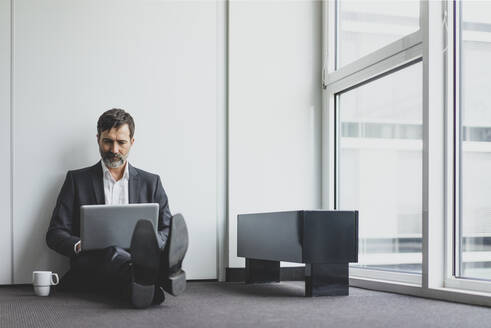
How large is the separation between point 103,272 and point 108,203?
0.61 meters

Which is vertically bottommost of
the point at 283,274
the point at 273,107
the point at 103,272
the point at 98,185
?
→ the point at 283,274

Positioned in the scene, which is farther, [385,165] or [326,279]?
[385,165]

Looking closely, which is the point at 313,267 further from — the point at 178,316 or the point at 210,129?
the point at 210,129

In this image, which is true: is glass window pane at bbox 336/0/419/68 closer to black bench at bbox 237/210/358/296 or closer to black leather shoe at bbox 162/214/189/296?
black bench at bbox 237/210/358/296

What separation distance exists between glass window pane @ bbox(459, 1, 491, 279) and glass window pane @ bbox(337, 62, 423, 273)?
0.29 metres

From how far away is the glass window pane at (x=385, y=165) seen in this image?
3.43 meters

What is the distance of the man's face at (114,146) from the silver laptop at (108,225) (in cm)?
53

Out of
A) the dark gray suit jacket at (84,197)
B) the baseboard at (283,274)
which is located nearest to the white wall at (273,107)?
the baseboard at (283,274)

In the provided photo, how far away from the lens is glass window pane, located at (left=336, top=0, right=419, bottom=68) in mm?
3523

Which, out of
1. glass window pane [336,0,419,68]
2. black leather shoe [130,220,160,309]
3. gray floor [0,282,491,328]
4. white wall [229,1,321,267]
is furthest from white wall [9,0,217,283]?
black leather shoe [130,220,160,309]

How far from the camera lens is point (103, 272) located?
3.13 metres

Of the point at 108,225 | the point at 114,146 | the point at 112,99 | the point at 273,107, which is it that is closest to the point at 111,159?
the point at 114,146

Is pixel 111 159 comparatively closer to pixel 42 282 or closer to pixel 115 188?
pixel 115 188

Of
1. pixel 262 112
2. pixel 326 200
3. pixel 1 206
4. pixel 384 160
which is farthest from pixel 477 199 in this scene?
pixel 1 206
